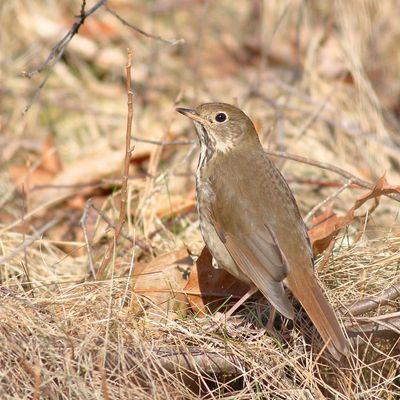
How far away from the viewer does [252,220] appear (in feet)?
11.7

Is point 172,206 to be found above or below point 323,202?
below

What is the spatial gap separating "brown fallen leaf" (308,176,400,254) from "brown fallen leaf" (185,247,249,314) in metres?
0.40

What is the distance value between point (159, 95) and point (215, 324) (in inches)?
144

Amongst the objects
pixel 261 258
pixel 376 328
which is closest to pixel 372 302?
pixel 376 328

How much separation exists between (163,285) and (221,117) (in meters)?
0.83

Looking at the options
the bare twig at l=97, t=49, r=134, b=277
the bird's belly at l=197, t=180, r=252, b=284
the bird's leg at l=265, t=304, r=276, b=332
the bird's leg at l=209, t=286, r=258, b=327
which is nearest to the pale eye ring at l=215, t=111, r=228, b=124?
the bird's belly at l=197, t=180, r=252, b=284

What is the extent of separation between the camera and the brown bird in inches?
127

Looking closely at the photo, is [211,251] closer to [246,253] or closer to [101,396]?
[246,253]

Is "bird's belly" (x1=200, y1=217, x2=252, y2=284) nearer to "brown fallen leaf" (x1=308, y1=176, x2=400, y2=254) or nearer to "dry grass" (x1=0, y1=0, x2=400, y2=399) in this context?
"dry grass" (x1=0, y1=0, x2=400, y2=399)

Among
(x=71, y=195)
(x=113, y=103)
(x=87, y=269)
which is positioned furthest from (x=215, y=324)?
(x=113, y=103)

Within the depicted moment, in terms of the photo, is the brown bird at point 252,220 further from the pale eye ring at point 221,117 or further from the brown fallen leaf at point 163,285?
the brown fallen leaf at point 163,285

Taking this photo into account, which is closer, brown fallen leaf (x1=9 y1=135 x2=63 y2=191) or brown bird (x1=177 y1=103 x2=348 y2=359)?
brown bird (x1=177 y1=103 x2=348 y2=359)

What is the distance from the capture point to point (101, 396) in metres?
2.85

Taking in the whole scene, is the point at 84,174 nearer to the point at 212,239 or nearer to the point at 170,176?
the point at 170,176
